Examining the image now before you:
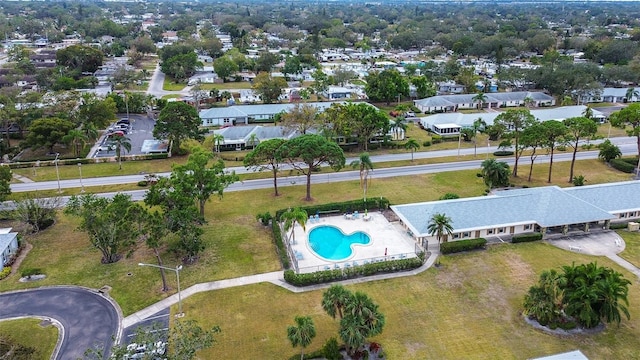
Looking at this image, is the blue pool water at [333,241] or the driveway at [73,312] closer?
the driveway at [73,312]

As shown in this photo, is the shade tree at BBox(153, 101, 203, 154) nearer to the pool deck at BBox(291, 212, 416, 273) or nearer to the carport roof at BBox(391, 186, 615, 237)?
the pool deck at BBox(291, 212, 416, 273)

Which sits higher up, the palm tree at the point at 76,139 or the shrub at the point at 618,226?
the palm tree at the point at 76,139

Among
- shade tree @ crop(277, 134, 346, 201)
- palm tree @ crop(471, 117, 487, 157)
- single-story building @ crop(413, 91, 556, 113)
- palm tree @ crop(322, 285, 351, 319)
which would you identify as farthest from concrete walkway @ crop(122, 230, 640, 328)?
single-story building @ crop(413, 91, 556, 113)

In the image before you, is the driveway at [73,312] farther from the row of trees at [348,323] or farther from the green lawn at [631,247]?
the green lawn at [631,247]

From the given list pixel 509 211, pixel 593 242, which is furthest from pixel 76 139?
pixel 593 242

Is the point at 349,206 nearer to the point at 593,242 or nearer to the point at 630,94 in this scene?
the point at 593,242

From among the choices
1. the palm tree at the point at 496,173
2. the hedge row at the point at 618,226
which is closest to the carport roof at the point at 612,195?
the hedge row at the point at 618,226
